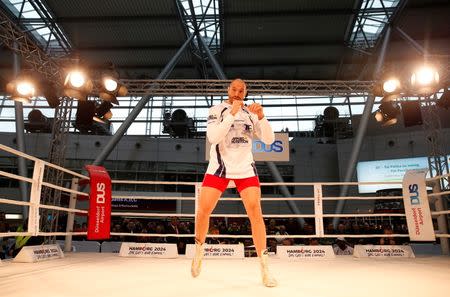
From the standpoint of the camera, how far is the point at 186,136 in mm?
18641

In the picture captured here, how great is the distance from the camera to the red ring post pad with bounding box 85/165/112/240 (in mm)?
4121

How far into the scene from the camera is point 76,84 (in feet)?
24.3

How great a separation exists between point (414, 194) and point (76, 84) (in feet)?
22.4

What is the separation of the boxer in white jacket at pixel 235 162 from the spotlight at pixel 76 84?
5.93 meters

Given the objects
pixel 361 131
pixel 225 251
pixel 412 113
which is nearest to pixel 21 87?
pixel 225 251

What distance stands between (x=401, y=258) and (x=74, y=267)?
363 centimetres

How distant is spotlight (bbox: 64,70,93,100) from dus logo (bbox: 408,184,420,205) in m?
6.71

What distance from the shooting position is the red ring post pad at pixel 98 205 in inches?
162

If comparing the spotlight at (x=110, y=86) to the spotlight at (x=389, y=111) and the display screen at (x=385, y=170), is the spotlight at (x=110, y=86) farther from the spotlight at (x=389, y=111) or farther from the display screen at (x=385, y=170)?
the display screen at (x=385, y=170)

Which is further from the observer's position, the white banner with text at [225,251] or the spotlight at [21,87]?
the spotlight at [21,87]

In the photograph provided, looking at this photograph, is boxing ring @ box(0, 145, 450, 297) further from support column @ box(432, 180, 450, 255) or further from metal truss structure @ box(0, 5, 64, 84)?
metal truss structure @ box(0, 5, 64, 84)

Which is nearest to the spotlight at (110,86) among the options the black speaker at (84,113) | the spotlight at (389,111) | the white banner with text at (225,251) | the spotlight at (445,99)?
the black speaker at (84,113)

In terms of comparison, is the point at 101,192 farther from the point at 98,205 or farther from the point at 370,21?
the point at 370,21


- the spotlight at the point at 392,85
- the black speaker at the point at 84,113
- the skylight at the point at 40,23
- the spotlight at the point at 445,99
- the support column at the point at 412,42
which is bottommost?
the black speaker at the point at 84,113
